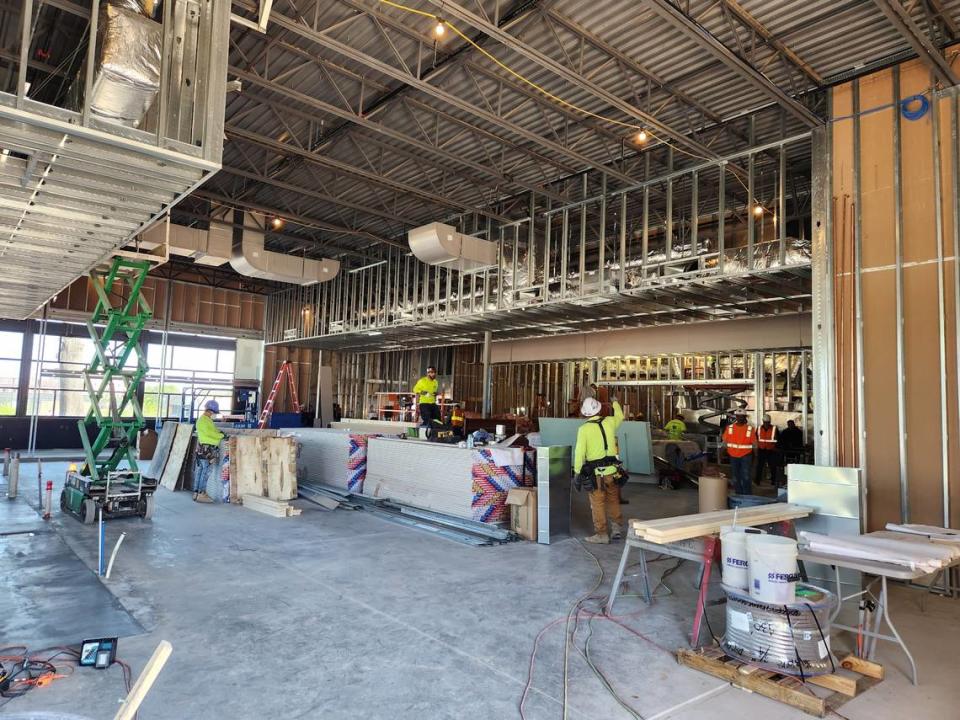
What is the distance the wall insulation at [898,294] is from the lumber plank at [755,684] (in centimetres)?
435

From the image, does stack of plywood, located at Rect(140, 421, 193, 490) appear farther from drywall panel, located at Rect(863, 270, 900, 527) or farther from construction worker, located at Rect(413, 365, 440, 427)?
drywall panel, located at Rect(863, 270, 900, 527)

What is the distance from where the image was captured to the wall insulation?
6988 mm

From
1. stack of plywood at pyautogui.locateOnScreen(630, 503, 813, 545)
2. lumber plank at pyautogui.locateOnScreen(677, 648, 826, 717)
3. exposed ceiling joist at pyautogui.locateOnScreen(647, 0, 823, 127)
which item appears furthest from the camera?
exposed ceiling joist at pyautogui.locateOnScreen(647, 0, 823, 127)

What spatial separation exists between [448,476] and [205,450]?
526 cm

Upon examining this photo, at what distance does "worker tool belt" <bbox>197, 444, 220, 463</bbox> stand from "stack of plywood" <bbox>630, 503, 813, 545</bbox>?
8854mm

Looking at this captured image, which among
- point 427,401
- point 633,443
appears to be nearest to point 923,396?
point 633,443

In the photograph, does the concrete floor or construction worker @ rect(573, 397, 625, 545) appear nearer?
the concrete floor

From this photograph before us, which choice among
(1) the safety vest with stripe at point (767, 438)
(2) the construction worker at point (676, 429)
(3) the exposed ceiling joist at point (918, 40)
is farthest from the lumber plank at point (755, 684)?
(2) the construction worker at point (676, 429)

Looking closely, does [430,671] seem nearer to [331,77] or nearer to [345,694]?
[345,694]

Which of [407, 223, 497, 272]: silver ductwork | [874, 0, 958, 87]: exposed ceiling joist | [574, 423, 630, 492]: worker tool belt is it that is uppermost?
[874, 0, 958, 87]: exposed ceiling joist

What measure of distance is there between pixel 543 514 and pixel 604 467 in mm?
1082

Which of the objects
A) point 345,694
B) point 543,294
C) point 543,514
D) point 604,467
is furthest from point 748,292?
point 345,694

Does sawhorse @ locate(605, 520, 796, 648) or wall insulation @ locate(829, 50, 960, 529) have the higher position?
wall insulation @ locate(829, 50, 960, 529)

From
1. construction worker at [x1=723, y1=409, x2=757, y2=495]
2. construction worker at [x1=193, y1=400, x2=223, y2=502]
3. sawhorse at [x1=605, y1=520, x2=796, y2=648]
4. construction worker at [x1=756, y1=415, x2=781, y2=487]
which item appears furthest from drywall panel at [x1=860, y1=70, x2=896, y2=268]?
construction worker at [x1=193, y1=400, x2=223, y2=502]
